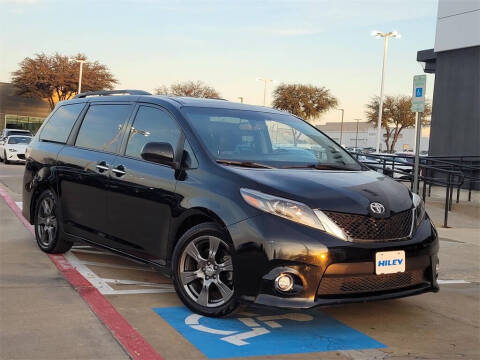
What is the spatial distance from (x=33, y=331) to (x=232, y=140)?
2190 mm

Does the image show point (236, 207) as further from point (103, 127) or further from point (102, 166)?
point (103, 127)

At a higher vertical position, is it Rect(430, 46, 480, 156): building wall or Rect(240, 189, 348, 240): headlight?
Rect(430, 46, 480, 156): building wall

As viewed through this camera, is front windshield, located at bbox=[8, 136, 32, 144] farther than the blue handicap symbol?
Yes

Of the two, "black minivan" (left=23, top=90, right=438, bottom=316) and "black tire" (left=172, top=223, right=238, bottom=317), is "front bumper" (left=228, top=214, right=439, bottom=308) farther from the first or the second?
"black tire" (left=172, top=223, right=238, bottom=317)

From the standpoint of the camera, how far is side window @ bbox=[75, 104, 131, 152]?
5.75 meters

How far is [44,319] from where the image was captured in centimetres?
435

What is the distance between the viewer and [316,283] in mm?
4043

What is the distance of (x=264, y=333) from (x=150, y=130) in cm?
217

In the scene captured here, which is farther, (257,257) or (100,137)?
(100,137)

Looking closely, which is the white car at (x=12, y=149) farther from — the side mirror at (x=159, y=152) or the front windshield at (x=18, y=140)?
the side mirror at (x=159, y=152)

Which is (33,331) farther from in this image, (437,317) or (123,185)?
(437,317)

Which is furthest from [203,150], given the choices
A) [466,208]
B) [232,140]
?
[466,208]

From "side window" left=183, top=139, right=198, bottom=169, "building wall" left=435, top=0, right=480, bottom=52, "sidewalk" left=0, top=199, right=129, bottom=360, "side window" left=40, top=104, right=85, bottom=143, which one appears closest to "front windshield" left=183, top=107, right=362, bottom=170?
"side window" left=183, top=139, right=198, bottom=169

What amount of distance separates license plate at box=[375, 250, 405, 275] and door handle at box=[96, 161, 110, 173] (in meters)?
2.73
